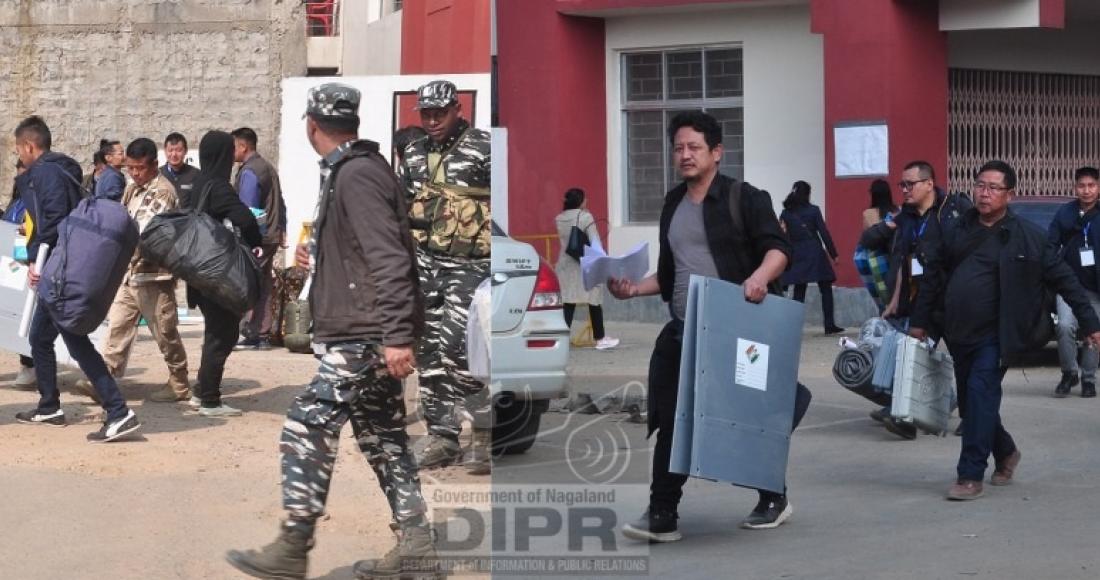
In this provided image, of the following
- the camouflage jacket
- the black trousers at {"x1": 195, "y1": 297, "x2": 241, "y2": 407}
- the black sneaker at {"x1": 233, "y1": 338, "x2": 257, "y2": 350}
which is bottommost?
the black sneaker at {"x1": 233, "y1": 338, "x2": 257, "y2": 350}

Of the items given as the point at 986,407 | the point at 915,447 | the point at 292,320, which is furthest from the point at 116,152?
the point at 986,407

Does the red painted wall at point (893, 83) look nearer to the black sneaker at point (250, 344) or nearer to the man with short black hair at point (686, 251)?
the black sneaker at point (250, 344)

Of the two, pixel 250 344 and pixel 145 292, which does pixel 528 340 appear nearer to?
pixel 145 292

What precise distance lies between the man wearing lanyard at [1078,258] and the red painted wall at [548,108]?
548cm

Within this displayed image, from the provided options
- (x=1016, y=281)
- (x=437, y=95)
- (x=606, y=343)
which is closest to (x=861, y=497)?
(x=1016, y=281)

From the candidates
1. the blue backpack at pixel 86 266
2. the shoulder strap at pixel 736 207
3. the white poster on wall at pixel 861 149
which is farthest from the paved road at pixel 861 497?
the white poster on wall at pixel 861 149

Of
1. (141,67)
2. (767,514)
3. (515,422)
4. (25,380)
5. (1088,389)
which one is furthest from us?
(141,67)

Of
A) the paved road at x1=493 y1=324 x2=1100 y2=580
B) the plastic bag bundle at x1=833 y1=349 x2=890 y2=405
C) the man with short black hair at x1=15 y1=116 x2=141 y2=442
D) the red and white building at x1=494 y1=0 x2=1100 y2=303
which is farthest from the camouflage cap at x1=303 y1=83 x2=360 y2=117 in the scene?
the plastic bag bundle at x1=833 y1=349 x2=890 y2=405

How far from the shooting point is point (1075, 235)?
43.4ft

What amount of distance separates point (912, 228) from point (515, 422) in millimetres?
2729

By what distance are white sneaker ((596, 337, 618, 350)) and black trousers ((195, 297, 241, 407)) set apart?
2.64 metres

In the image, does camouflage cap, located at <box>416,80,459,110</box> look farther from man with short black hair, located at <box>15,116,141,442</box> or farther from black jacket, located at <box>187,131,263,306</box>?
black jacket, located at <box>187,131,263,306</box>

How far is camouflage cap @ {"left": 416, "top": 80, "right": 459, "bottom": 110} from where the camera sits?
734 cm

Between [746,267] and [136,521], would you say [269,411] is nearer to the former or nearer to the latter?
[136,521]
